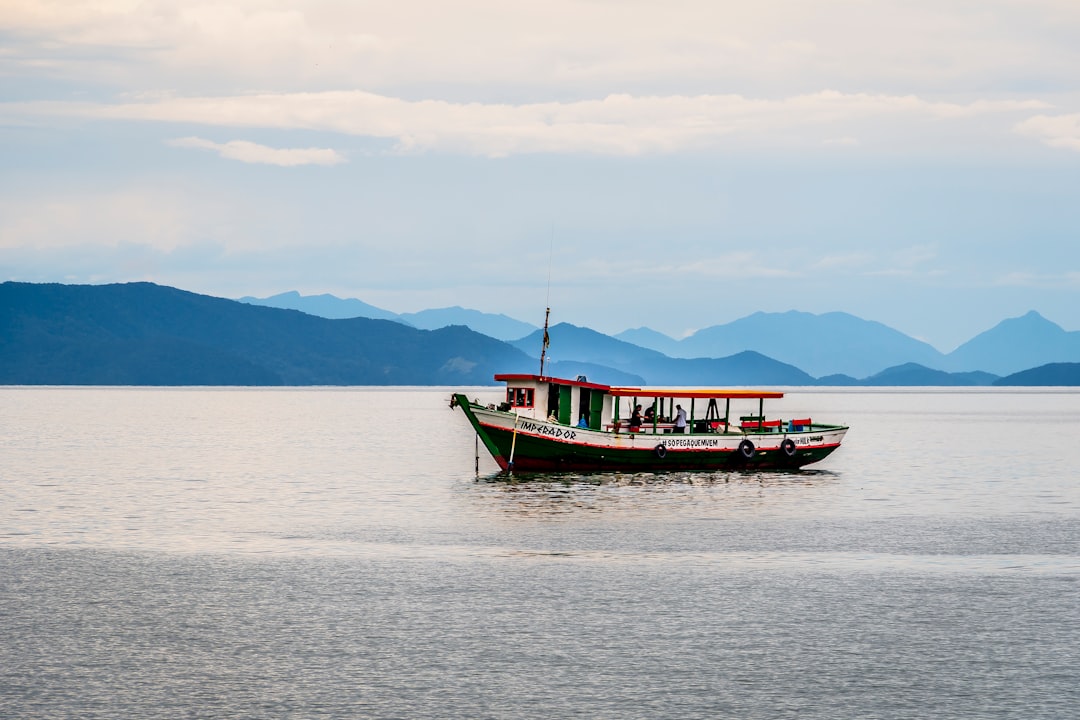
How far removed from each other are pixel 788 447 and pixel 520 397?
17209mm

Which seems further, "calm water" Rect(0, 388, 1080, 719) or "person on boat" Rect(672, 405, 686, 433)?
"person on boat" Rect(672, 405, 686, 433)

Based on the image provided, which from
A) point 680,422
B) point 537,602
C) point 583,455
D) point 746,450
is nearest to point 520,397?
point 583,455

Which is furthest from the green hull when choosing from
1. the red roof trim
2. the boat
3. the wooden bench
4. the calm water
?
the calm water

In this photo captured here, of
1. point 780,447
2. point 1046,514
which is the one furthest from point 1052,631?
point 780,447

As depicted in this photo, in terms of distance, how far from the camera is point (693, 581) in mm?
32125

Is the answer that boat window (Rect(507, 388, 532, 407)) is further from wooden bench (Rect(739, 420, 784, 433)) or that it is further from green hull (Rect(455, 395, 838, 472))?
wooden bench (Rect(739, 420, 784, 433))

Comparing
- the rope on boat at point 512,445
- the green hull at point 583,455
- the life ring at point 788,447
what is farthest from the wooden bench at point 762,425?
the rope on boat at point 512,445

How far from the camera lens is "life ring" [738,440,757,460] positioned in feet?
231

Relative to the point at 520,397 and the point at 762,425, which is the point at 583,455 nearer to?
the point at 520,397

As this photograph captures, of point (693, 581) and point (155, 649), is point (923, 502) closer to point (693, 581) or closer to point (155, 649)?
point (693, 581)

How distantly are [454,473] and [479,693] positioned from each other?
53.0 meters

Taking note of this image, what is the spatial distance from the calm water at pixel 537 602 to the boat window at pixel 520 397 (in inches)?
232

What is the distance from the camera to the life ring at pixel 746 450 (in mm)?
70375

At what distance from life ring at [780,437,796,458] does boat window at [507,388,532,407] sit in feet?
53.9
